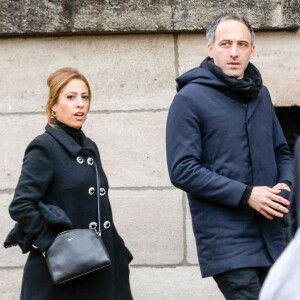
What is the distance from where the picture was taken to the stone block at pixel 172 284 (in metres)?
5.26

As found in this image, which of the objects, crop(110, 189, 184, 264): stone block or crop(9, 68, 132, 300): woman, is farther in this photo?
crop(110, 189, 184, 264): stone block

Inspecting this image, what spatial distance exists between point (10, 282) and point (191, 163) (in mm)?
2277

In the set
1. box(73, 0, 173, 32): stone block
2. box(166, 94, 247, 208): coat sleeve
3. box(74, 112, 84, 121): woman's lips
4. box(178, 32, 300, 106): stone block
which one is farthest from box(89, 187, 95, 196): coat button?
box(178, 32, 300, 106): stone block

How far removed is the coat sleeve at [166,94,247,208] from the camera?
3484mm

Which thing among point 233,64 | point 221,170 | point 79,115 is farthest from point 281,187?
point 79,115

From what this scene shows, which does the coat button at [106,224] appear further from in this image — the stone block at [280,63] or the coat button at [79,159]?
the stone block at [280,63]

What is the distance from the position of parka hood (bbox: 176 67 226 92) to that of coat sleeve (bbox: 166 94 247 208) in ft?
0.50

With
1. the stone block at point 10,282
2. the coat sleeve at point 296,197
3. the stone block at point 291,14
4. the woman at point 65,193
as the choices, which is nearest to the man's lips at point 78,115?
the woman at point 65,193

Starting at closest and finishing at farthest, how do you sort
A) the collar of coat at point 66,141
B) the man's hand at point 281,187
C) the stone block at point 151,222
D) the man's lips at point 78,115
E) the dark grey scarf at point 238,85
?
1. the man's hand at point 281,187
2. the dark grey scarf at point 238,85
3. the collar of coat at point 66,141
4. the man's lips at point 78,115
5. the stone block at point 151,222

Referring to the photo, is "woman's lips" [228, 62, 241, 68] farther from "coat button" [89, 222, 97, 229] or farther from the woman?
"coat button" [89, 222, 97, 229]

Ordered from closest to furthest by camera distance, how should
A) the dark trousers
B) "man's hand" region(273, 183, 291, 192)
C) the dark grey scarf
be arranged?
the dark trousers < "man's hand" region(273, 183, 291, 192) < the dark grey scarf

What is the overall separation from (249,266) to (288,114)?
7.86 feet

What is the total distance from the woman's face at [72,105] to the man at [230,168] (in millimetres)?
595

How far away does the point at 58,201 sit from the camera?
153 inches
